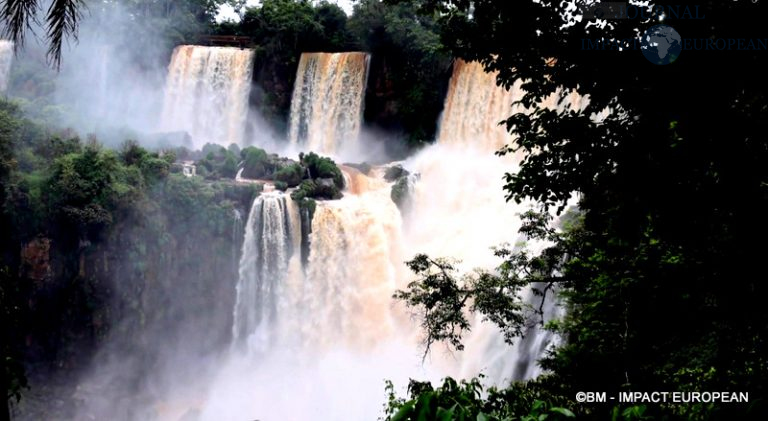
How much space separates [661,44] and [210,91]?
81.4 feet

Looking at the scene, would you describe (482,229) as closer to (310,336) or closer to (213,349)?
(310,336)

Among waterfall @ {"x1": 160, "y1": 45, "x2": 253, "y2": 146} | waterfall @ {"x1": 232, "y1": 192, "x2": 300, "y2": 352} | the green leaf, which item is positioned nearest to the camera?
the green leaf

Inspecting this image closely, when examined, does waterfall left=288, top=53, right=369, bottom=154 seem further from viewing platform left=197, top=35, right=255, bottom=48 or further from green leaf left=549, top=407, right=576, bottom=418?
green leaf left=549, top=407, right=576, bottom=418

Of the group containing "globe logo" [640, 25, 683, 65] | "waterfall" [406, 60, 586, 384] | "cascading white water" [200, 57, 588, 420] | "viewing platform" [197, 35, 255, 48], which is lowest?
"cascading white water" [200, 57, 588, 420]

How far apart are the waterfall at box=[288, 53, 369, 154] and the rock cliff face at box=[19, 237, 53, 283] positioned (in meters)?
11.8

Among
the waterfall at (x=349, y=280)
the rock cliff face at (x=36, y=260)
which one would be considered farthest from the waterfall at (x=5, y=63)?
the waterfall at (x=349, y=280)

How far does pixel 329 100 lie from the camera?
24844 millimetres

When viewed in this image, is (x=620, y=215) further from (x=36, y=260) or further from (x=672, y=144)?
(x=36, y=260)

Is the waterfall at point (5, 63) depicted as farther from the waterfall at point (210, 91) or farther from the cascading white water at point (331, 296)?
the cascading white water at point (331, 296)

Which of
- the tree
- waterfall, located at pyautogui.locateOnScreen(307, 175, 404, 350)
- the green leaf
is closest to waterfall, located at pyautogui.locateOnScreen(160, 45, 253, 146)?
waterfall, located at pyautogui.locateOnScreen(307, 175, 404, 350)

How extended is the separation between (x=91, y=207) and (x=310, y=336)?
23.6ft

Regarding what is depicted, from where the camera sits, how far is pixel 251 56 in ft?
87.9

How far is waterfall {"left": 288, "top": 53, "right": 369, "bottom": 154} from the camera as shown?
80.5 feet

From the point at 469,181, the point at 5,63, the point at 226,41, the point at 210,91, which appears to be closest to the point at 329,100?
the point at 210,91
